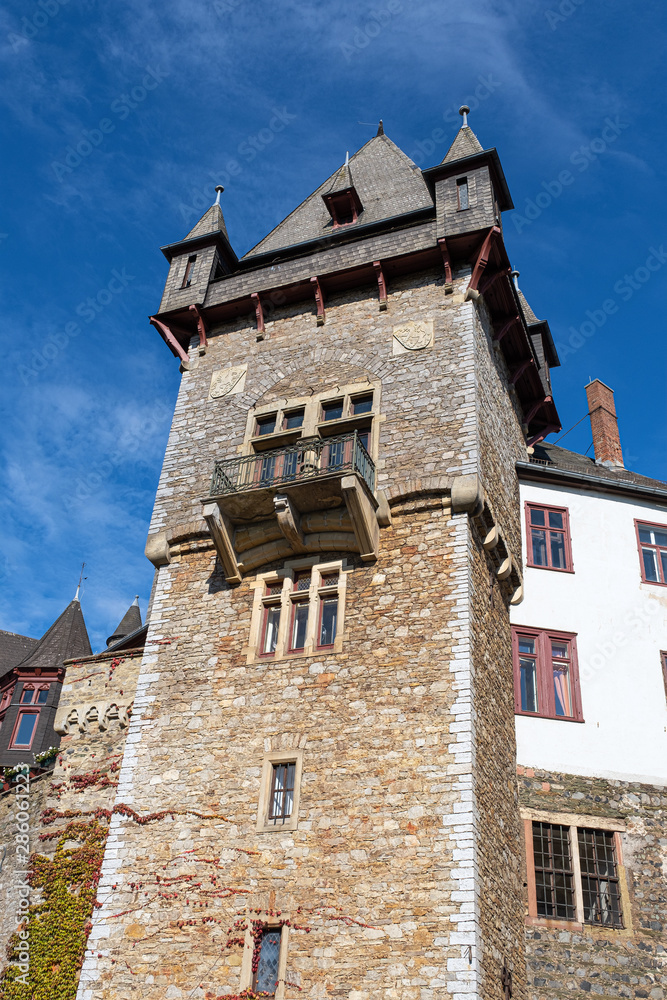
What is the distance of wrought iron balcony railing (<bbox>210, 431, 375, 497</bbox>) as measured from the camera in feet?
54.5

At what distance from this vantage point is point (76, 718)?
1853cm

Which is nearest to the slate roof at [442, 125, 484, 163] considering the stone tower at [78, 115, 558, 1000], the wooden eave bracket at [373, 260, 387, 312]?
the stone tower at [78, 115, 558, 1000]

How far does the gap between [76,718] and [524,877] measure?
8860 mm

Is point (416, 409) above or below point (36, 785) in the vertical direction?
above

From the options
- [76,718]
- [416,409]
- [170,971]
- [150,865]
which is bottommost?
[170,971]

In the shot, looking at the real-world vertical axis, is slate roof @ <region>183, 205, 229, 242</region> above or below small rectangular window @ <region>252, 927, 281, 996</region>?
above

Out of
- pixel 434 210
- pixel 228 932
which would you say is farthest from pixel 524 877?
pixel 434 210

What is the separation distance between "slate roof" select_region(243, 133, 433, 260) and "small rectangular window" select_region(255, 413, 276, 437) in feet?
17.9

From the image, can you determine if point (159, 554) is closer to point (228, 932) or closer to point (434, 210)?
point (228, 932)

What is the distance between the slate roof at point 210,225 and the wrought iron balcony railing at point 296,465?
7.66 metres

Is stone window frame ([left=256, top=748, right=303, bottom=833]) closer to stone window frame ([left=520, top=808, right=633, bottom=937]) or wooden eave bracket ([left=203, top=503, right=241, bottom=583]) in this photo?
wooden eave bracket ([left=203, top=503, right=241, bottom=583])

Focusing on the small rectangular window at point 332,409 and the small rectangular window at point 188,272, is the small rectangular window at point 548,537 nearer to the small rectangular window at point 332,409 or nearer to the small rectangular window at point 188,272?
the small rectangular window at point 332,409

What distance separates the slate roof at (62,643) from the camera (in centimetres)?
2695

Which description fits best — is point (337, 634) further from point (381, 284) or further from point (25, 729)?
point (25, 729)
